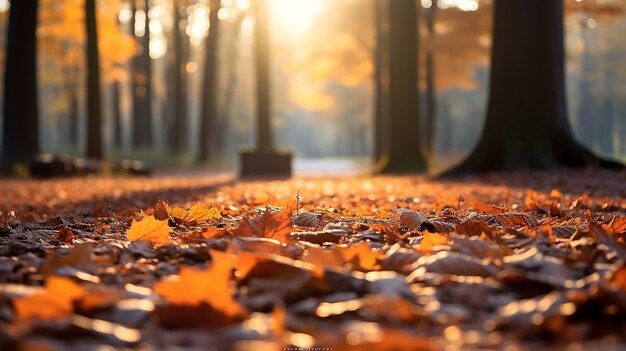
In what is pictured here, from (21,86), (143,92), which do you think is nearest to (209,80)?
(143,92)

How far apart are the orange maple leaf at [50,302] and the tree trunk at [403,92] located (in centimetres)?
1381

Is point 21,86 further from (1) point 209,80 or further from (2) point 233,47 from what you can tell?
(2) point 233,47

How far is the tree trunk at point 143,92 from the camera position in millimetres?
31888

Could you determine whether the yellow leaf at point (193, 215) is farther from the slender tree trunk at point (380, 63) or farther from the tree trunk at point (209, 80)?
the tree trunk at point (209, 80)

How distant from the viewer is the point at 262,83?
1788 cm

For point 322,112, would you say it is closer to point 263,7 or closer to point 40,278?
point 263,7

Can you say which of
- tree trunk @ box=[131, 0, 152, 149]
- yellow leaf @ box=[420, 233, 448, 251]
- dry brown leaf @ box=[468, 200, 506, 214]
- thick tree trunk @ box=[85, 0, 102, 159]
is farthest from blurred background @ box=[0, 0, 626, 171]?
yellow leaf @ box=[420, 233, 448, 251]

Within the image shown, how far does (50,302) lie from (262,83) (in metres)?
16.2

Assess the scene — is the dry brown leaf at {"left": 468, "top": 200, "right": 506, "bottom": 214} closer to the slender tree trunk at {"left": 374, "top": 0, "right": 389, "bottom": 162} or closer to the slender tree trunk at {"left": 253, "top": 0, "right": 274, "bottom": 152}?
the slender tree trunk at {"left": 253, "top": 0, "right": 274, "bottom": 152}

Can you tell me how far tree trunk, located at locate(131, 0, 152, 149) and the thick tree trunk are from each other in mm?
13307

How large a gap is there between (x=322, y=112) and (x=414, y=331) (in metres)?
56.2

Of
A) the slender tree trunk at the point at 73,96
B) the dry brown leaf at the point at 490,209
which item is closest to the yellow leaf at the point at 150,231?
the dry brown leaf at the point at 490,209

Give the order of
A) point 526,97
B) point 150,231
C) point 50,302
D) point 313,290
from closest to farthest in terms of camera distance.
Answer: point 50,302 < point 313,290 < point 150,231 < point 526,97

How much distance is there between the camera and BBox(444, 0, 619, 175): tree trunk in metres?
10.8
